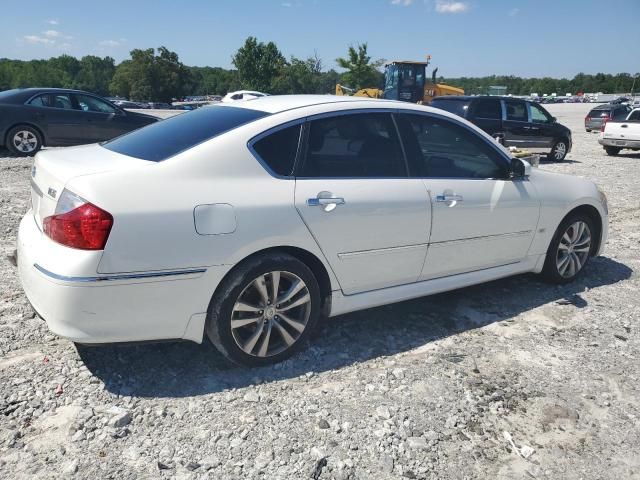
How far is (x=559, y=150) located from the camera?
47.5ft

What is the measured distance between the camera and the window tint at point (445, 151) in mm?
3682

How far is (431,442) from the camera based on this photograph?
2656mm

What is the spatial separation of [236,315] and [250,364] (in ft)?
1.15

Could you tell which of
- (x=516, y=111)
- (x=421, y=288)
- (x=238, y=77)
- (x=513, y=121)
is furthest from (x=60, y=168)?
(x=238, y=77)

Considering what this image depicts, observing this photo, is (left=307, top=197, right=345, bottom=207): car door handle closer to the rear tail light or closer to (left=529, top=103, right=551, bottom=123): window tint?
the rear tail light

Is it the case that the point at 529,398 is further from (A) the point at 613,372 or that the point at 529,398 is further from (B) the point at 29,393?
(B) the point at 29,393

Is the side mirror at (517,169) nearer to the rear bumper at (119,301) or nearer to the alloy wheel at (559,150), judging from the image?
the rear bumper at (119,301)

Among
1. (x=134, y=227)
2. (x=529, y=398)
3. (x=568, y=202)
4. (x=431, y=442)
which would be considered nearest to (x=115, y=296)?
(x=134, y=227)

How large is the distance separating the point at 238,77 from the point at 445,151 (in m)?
81.0

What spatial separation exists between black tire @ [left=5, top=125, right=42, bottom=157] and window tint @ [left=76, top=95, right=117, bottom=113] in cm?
107

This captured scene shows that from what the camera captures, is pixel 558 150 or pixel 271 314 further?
pixel 558 150

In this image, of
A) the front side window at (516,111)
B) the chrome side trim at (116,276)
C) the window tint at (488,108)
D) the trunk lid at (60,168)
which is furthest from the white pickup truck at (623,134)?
the chrome side trim at (116,276)

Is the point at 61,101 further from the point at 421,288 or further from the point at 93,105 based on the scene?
the point at 421,288

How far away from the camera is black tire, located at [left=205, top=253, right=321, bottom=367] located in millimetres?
2939
